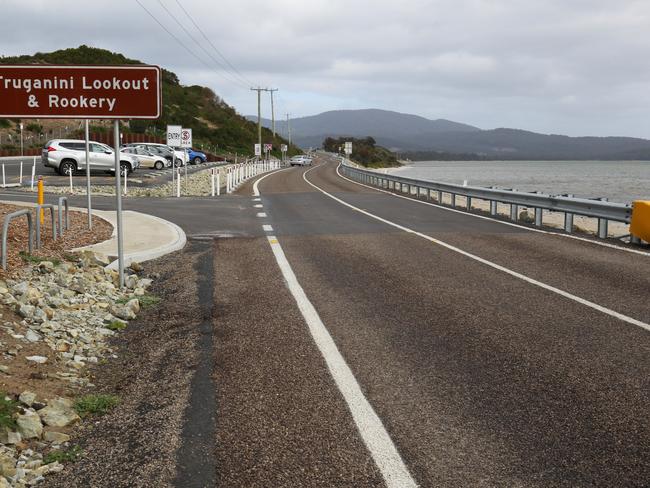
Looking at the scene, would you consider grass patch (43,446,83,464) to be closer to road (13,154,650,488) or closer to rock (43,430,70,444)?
rock (43,430,70,444)

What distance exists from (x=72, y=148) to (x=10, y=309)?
31759 millimetres

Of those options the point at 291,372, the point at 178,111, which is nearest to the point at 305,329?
the point at 291,372

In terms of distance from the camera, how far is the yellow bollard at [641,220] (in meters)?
13.0

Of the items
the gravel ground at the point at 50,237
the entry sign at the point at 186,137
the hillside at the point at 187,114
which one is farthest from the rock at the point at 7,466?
the hillside at the point at 187,114

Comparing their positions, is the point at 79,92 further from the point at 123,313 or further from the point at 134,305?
the point at 123,313

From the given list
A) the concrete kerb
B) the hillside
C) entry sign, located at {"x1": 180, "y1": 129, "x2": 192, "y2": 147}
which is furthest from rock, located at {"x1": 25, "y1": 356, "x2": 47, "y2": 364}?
the hillside

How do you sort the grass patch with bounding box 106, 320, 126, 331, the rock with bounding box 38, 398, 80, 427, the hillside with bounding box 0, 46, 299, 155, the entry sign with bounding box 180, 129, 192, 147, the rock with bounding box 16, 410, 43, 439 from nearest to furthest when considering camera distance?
the rock with bounding box 16, 410, 43, 439
the rock with bounding box 38, 398, 80, 427
the grass patch with bounding box 106, 320, 126, 331
the entry sign with bounding box 180, 129, 192, 147
the hillside with bounding box 0, 46, 299, 155

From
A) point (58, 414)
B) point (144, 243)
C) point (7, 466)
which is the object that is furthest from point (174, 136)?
point (7, 466)

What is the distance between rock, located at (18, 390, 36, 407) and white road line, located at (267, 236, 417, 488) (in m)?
2.12

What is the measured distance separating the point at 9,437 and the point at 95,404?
74 centimetres

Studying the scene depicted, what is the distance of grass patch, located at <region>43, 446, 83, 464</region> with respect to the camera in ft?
12.9

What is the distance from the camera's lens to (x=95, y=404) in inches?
188

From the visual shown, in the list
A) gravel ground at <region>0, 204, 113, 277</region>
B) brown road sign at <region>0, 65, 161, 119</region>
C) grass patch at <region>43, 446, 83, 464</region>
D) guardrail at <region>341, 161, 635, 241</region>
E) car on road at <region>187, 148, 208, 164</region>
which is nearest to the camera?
grass patch at <region>43, 446, 83, 464</region>

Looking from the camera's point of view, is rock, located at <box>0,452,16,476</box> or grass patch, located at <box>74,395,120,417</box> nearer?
rock, located at <box>0,452,16,476</box>
